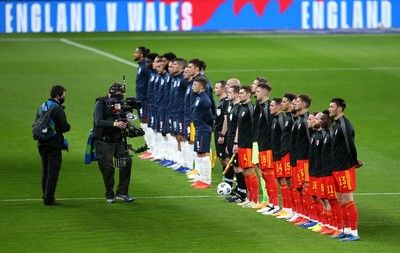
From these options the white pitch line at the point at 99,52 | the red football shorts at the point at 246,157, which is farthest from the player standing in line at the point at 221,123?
the white pitch line at the point at 99,52

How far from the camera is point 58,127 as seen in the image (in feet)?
70.6

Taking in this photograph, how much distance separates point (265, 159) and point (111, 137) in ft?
10.3

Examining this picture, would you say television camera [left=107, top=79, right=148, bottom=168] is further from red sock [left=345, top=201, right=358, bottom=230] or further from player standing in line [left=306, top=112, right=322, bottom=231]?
red sock [left=345, top=201, right=358, bottom=230]

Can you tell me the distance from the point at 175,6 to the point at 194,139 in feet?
85.3

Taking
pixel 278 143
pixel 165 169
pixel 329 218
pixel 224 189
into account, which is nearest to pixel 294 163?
pixel 278 143

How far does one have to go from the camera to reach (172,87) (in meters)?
25.7

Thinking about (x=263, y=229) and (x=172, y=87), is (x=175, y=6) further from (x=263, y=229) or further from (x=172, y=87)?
(x=263, y=229)

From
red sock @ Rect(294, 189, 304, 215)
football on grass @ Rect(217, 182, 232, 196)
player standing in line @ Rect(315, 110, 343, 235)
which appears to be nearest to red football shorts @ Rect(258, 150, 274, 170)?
red sock @ Rect(294, 189, 304, 215)

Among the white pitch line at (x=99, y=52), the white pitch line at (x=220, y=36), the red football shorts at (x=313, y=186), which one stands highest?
the white pitch line at (x=220, y=36)

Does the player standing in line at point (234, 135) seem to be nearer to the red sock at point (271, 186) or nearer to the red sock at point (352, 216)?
the red sock at point (271, 186)

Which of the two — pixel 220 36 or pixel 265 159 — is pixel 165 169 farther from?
pixel 220 36

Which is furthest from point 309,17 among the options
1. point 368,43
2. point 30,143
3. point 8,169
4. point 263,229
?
point 263,229

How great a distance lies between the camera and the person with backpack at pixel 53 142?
2142 cm

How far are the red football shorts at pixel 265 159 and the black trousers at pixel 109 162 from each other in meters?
2.69
